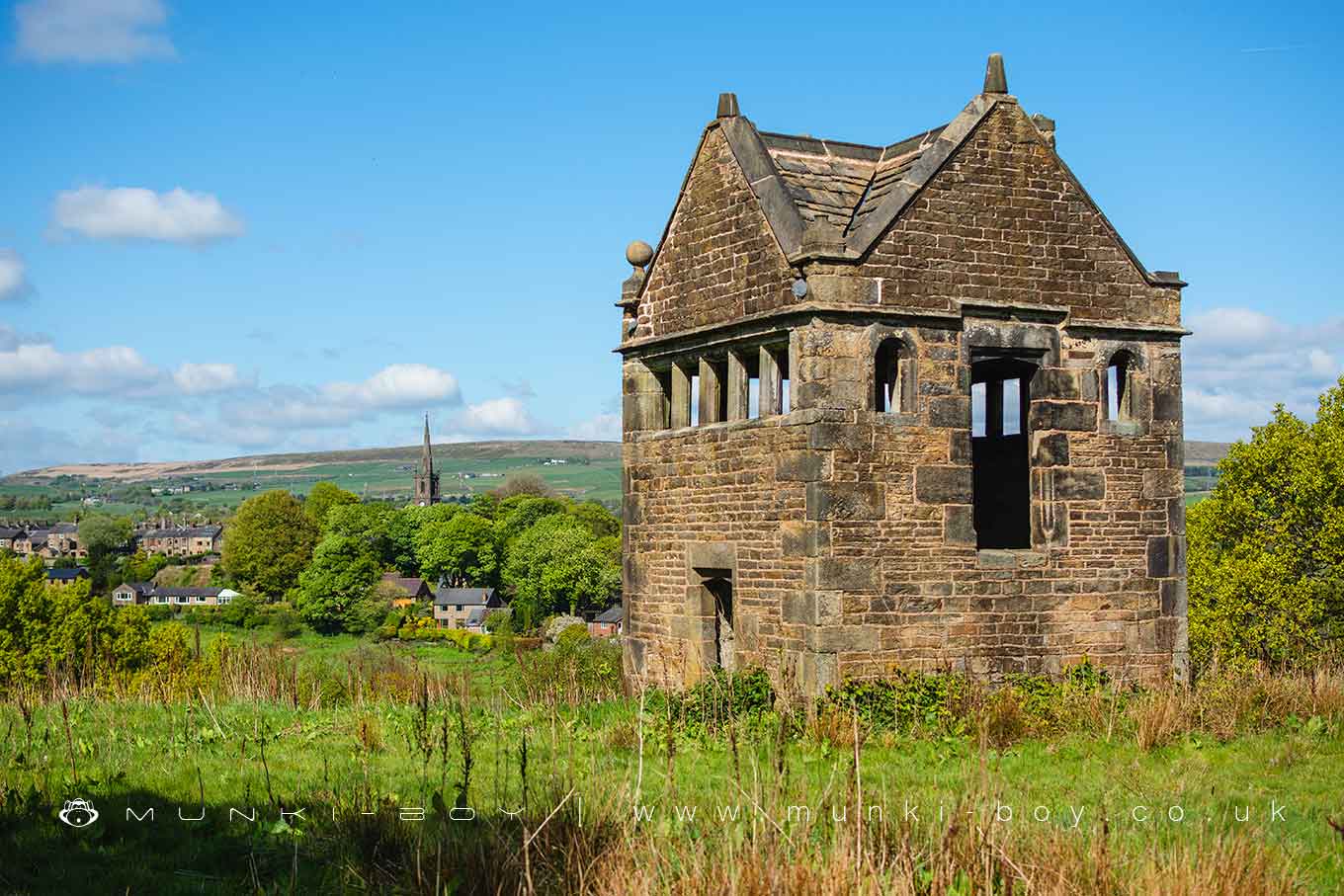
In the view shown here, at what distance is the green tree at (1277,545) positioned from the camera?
26.9m

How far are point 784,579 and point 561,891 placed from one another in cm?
730

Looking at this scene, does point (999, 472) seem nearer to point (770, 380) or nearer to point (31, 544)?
point (770, 380)

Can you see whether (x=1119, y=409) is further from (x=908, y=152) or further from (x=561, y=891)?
(x=561, y=891)

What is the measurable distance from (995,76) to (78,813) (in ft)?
36.8

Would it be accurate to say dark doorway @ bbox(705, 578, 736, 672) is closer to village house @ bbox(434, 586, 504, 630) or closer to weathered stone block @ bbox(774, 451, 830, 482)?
weathered stone block @ bbox(774, 451, 830, 482)

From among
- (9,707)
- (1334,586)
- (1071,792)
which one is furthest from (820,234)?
(1334,586)

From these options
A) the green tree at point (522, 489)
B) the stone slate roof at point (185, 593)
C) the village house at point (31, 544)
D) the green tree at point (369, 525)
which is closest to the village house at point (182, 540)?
the village house at point (31, 544)

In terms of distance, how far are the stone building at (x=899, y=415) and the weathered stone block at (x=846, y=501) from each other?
0.08ft

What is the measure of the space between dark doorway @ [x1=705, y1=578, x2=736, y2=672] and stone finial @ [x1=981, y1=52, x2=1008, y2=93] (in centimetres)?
604

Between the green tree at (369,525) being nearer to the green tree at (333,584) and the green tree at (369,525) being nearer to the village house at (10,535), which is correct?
the green tree at (333,584)

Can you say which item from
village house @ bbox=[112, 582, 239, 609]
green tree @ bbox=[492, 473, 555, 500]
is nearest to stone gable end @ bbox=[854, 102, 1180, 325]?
village house @ bbox=[112, 582, 239, 609]

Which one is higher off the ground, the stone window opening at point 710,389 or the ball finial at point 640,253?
the ball finial at point 640,253

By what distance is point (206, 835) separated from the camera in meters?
7.72

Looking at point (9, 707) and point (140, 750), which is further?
point (9, 707)
